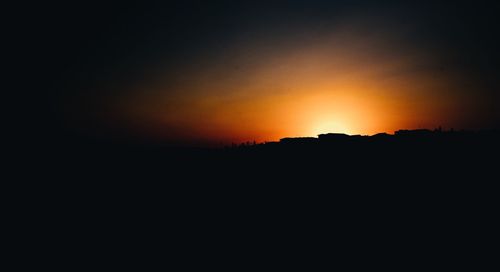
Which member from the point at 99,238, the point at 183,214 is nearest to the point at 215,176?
the point at 183,214

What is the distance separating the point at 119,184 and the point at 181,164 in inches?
483

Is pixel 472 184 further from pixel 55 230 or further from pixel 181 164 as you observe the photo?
pixel 55 230

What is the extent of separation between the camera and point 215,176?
43.3m

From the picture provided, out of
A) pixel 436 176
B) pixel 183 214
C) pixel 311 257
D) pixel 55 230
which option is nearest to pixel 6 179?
pixel 55 230

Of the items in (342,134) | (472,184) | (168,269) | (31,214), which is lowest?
(168,269)

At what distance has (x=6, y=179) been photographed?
3931 cm

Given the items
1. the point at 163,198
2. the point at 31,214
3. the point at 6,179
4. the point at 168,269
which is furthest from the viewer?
the point at 6,179

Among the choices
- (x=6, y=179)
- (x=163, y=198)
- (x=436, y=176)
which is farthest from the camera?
(x=6, y=179)

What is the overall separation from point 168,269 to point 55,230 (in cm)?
1653

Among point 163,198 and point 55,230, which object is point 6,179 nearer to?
point 55,230

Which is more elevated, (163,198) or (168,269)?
(163,198)

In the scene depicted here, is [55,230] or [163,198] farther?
[163,198]

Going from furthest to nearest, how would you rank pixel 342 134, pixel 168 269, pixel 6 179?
pixel 342 134, pixel 6 179, pixel 168 269

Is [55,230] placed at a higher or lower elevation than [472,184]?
lower
